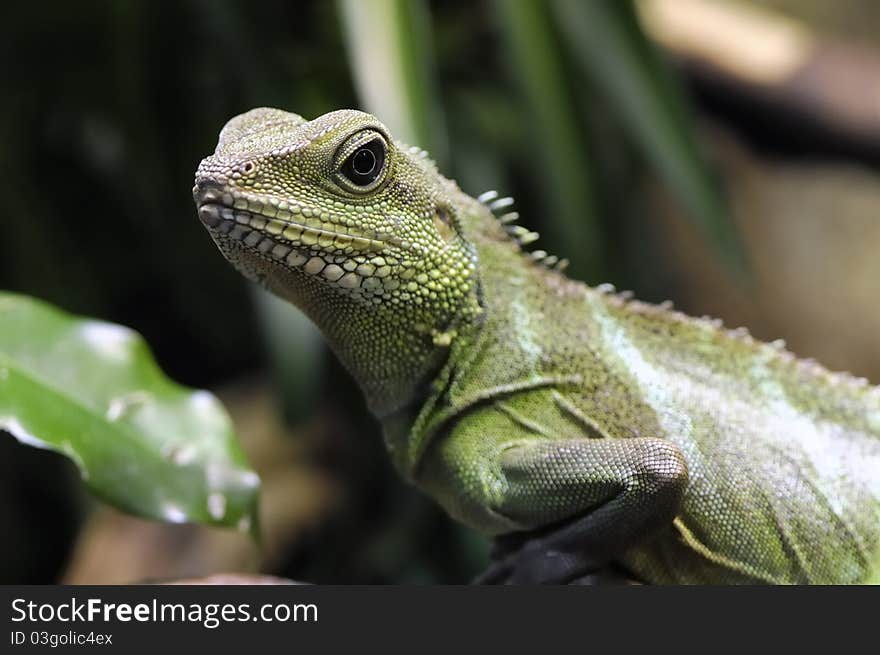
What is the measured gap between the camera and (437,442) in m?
2.07

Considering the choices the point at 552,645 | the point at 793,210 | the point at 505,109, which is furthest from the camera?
the point at 793,210

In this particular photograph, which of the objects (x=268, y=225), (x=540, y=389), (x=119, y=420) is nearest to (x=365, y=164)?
(x=268, y=225)

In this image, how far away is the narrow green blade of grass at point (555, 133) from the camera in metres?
3.16

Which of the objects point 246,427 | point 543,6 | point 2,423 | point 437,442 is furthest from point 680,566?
point 246,427

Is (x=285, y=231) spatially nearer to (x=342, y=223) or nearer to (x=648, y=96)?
(x=342, y=223)

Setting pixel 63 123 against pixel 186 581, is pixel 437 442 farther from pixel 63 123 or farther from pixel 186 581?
pixel 63 123

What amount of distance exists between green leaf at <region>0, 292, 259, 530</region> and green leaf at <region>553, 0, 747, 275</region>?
5.64 feet

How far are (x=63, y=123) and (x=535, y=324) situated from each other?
3.24 meters

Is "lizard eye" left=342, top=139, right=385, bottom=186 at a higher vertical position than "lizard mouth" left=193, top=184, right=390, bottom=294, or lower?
Result: higher

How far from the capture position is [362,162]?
1.83 m

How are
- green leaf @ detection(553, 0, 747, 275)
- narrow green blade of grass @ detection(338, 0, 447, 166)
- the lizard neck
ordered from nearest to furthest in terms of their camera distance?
1. the lizard neck
2. narrow green blade of grass @ detection(338, 0, 447, 166)
3. green leaf @ detection(553, 0, 747, 275)

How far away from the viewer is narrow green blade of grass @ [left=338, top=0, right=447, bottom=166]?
261cm

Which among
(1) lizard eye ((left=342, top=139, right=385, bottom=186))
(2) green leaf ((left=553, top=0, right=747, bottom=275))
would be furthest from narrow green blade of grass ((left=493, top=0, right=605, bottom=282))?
(1) lizard eye ((left=342, top=139, right=385, bottom=186))

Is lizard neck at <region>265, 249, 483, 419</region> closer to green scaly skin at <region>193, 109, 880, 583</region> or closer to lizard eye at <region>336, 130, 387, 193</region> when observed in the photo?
green scaly skin at <region>193, 109, 880, 583</region>
